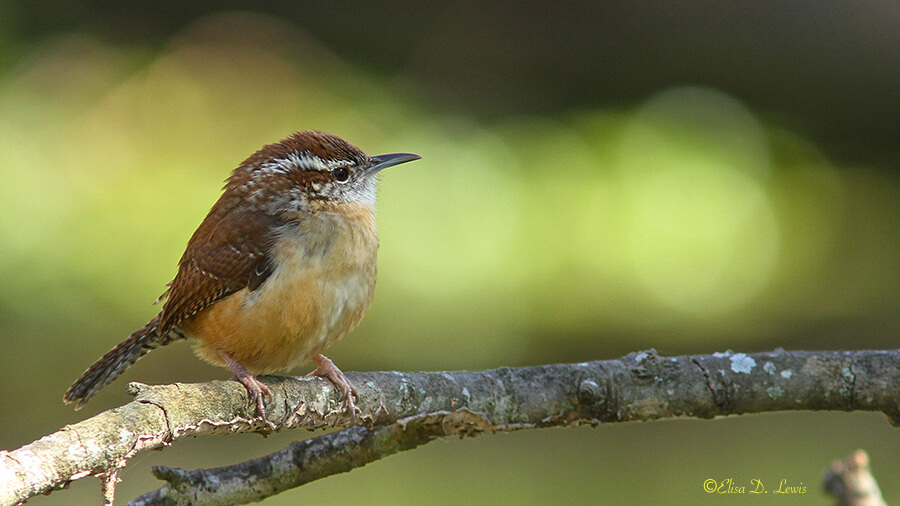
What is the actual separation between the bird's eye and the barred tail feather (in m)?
0.78

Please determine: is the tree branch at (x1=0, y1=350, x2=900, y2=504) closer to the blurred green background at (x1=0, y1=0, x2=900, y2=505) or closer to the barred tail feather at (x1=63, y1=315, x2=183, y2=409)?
the barred tail feather at (x1=63, y1=315, x2=183, y2=409)

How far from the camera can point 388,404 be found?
2.33 m

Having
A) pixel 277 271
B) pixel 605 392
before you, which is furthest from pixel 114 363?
pixel 605 392

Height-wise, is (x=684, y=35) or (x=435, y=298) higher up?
(x=684, y=35)

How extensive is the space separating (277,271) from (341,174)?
0.54 m

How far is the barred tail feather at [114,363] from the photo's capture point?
2.75m

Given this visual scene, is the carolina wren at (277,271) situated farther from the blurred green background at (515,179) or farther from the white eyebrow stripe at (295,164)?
the blurred green background at (515,179)

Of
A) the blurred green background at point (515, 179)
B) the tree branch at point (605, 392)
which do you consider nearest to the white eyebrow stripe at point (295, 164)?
the tree branch at point (605, 392)

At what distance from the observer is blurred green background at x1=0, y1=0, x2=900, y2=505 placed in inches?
215

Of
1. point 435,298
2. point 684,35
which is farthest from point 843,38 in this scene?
point 435,298

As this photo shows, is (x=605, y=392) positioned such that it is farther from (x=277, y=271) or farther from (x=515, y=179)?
(x=515, y=179)

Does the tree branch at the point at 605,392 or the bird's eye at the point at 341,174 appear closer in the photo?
the tree branch at the point at 605,392

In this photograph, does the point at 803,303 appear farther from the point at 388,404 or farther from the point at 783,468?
the point at 388,404

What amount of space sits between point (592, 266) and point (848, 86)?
2.27 metres
